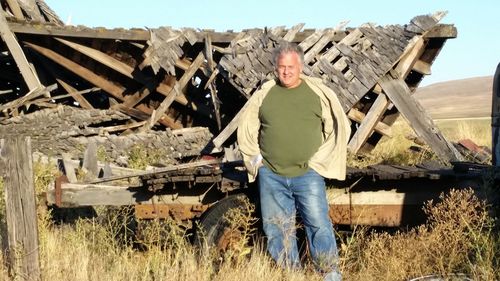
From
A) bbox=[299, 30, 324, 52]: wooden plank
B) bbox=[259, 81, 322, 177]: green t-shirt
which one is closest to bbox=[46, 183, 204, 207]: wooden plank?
bbox=[259, 81, 322, 177]: green t-shirt

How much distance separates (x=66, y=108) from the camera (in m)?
13.9

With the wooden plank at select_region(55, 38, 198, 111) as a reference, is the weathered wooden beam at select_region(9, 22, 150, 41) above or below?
above

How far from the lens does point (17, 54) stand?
13.4m

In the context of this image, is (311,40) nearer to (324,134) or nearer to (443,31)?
(443,31)

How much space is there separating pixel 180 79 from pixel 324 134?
333 inches

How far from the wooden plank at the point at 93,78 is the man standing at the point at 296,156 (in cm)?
959

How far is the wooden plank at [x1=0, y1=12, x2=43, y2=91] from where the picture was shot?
13211 millimetres

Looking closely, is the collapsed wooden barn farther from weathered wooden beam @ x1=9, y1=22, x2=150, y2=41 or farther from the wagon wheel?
the wagon wheel

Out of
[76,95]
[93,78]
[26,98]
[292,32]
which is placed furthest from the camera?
[76,95]

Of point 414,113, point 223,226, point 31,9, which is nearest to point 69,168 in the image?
point 223,226

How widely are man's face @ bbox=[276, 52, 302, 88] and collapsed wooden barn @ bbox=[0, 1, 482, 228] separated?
5.11 m

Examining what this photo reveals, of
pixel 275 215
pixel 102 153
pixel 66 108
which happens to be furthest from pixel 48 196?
pixel 66 108

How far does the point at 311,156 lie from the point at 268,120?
1.43 feet

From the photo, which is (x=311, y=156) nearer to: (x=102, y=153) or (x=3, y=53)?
(x=102, y=153)
